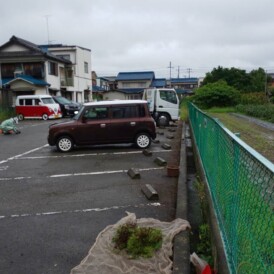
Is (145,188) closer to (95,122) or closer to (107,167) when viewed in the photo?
(107,167)

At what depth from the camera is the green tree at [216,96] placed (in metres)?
38.4

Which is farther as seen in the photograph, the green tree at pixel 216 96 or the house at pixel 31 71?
the green tree at pixel 216 96

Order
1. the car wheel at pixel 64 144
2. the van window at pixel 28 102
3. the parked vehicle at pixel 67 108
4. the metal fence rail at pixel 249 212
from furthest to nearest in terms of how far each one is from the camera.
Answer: the parked vehicle at pixel 67 108 < the van window at pixel 28 102 < the car wheel at pixel 64 144 < the metal fence rail at pixel 249 212

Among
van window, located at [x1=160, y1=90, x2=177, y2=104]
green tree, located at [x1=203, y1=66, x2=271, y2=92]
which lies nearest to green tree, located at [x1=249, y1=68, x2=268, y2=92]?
green tree, located at [x1=203, y1=66, x2=271, y2=92]

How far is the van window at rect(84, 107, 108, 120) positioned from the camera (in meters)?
10.8

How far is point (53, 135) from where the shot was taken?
1090 cm

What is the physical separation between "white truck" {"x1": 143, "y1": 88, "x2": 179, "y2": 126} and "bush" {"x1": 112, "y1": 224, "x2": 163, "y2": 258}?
50.2 feet

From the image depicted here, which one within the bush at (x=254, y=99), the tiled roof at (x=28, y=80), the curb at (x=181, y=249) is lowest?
the curb at (x=181, y=249)

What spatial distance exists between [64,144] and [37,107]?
53.0 feet

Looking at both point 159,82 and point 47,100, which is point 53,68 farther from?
point 159,82

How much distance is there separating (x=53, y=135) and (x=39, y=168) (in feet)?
7.78

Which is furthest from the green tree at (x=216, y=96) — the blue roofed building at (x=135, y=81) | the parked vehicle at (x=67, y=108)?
the blue roofed building at (x=135, y=81)

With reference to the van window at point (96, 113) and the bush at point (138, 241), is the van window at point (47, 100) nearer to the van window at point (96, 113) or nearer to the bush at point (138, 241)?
the van window at point (96, 113)

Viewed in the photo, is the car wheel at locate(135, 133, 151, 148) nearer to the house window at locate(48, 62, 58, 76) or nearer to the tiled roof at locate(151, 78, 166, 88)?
the house window at locate(48, 62, 58, 76)
